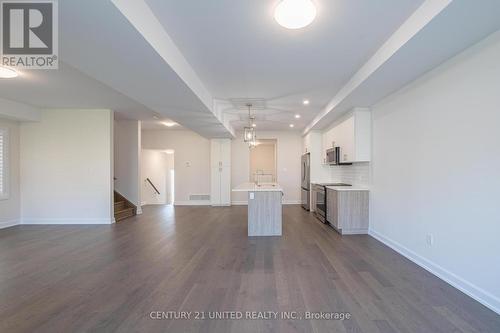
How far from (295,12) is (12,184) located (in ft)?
23.1

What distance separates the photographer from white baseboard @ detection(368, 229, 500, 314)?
2.25 meters

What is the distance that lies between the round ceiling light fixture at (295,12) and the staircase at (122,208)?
19.5ft

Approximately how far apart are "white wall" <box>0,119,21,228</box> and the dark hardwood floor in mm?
1259

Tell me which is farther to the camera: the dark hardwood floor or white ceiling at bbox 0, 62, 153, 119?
white ceiling at bbox 0, 62, 153, 119

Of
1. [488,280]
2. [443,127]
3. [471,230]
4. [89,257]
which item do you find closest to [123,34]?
[89,257]

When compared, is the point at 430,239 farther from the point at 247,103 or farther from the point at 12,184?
the point at 12,184

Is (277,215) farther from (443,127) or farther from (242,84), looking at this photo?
(443,127)

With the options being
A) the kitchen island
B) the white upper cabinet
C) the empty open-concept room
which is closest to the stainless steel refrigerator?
the empty open-concept room

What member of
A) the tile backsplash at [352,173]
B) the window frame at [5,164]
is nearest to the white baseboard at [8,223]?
the window frame at [5,164]

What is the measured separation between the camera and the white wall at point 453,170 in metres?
2.27

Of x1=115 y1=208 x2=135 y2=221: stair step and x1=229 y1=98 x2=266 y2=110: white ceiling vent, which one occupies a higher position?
x1=229 y1=98 x2=266 y2=110: white ceiling vent

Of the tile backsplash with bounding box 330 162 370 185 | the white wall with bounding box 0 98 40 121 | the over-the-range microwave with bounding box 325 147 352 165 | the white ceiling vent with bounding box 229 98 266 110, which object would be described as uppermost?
the white ceiling vent with bounding box 229 98 266 110

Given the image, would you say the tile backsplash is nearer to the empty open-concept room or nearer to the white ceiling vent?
the empty open-concept room

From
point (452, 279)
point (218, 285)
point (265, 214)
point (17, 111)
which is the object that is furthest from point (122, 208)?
point (452, 279)
